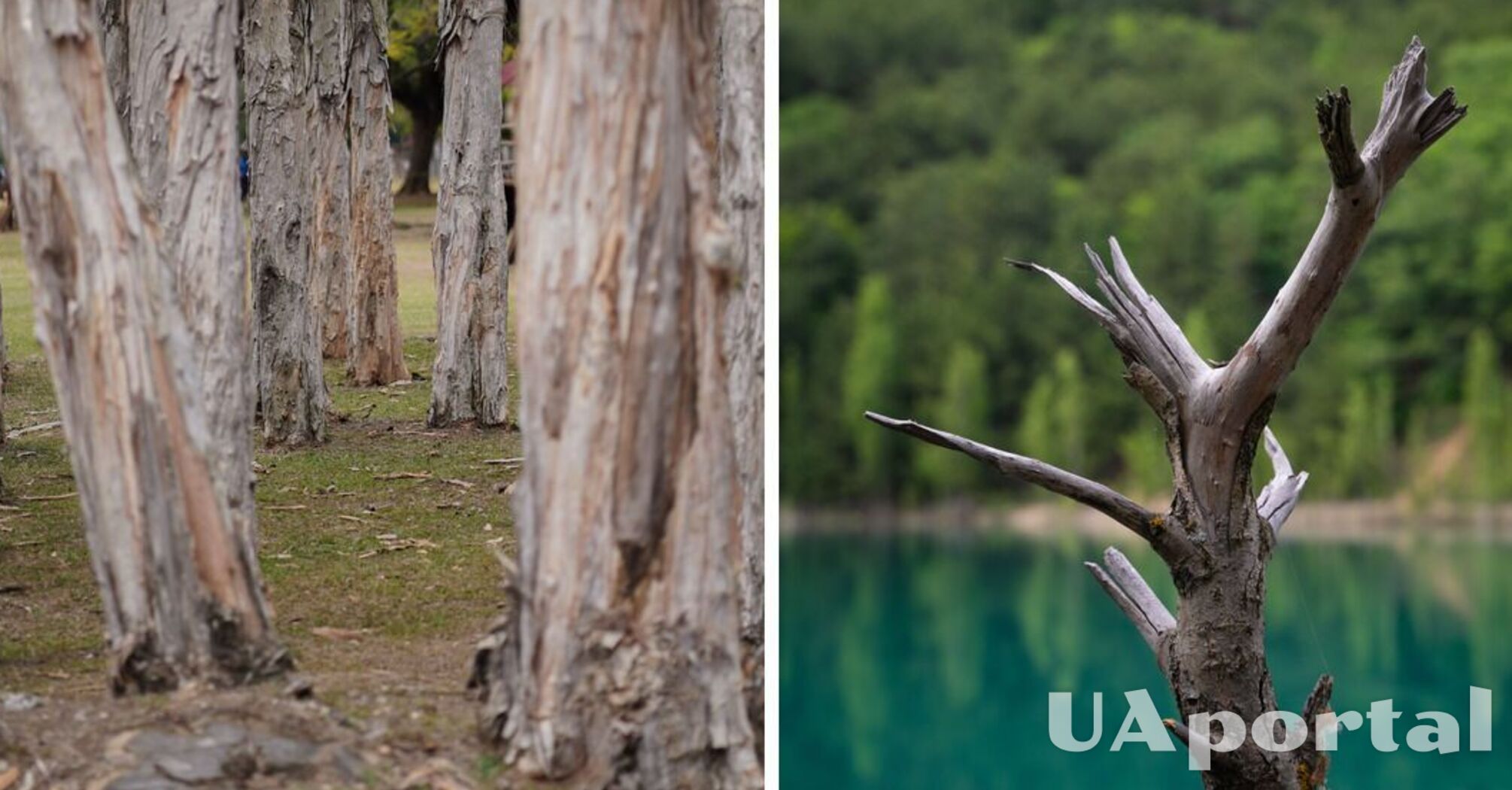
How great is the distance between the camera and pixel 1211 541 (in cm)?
410

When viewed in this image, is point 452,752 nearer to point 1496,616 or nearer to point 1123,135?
point 1496,616

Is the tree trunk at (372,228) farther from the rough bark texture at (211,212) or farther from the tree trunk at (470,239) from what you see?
the rough bark texture at (211,212)

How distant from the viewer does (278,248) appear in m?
7.99

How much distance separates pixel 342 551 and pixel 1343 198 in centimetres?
338

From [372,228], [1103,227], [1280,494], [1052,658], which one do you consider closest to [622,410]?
[1280,494]

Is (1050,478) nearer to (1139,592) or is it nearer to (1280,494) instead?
(1139,592)

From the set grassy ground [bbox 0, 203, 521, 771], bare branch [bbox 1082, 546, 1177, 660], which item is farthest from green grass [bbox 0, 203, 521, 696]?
bare branch [bbox 1082, 546, 1177, 660]

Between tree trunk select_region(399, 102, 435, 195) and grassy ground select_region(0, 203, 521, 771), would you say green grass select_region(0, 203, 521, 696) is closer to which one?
grassy ground select_region(0, 203, 521, 771)

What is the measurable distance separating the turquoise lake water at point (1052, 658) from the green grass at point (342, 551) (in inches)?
361

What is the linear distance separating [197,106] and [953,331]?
86.1 feet

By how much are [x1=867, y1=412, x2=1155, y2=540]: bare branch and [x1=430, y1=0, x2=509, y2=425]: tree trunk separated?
4.62m

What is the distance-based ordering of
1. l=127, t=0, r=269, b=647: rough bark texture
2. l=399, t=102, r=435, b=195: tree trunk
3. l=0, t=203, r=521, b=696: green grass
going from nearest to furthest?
l=127, t=0, r=269, b=647: rough bark texture, l=0, t=203, r=521, b=696: green grass, l=399, t=102, r=435, b=195: tree trunk

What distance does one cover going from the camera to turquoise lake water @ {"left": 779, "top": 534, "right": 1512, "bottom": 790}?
57.5 feet

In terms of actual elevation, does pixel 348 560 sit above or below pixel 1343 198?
below
